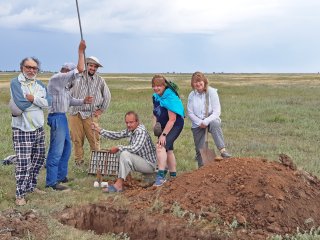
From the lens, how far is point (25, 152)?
7.27 meters

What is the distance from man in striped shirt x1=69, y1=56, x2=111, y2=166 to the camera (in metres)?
9.34

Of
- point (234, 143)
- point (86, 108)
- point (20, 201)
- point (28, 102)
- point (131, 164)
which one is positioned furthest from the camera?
point (234, 143)

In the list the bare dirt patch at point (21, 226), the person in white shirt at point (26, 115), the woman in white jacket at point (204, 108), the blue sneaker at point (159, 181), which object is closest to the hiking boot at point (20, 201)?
the person in white shirt at point (26, 115)

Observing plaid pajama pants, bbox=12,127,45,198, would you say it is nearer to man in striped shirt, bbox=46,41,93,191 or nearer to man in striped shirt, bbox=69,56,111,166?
man in striped shirt, bbox=46,41,93,191

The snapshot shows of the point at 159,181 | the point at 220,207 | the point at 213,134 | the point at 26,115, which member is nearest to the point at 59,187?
the point at 26,115

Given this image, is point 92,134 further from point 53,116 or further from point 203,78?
point 203,78

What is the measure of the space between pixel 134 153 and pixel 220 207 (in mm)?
1973

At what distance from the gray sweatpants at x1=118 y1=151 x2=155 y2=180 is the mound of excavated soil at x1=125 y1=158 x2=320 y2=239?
481 millimetres

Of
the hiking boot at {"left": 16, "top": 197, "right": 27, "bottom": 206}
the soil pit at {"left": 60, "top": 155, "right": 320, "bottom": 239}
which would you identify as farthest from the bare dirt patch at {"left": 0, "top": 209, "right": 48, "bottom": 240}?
the hiking boot at {"left": 16, "top": 197, "right": 27, "bottom": 206}

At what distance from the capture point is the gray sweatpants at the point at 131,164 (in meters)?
7.89

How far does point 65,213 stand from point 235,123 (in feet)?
40.0

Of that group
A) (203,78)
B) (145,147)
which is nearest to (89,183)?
(145,147)

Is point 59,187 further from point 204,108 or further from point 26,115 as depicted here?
point 204,108

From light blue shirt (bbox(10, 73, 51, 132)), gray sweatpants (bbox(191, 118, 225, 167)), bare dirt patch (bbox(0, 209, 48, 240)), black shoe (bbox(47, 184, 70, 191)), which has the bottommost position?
black shoe (bbox(47, 184, 70, 191))
